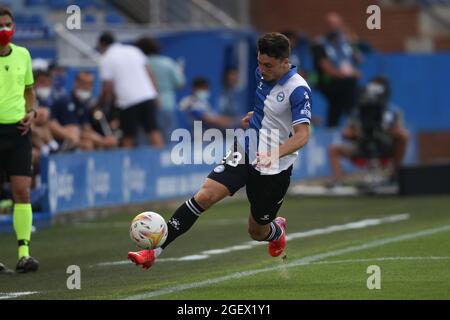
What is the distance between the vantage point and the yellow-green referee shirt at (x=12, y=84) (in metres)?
12.0

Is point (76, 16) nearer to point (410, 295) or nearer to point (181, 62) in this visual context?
point (410, 295)

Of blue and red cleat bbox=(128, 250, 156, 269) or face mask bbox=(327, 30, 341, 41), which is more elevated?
face mask bbox=(327, 30, 341, 41)

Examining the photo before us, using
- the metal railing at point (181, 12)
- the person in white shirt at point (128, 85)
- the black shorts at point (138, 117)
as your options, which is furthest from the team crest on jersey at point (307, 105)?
the metal railing at point (181, 12)

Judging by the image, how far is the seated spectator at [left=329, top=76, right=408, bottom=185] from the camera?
2103cm

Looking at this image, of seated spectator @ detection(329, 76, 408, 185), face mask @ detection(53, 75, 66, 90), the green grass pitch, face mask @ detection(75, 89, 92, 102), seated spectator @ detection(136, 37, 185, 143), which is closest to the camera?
the green grass pitch

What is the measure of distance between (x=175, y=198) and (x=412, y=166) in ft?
12.4

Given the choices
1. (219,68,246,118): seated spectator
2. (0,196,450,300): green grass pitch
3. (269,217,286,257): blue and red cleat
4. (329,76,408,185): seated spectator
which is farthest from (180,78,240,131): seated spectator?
(269,217,286,257): blue and red cleat

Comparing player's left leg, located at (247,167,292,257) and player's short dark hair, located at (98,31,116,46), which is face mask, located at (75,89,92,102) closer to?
player's short dark hair, located at (98,31,116,46)

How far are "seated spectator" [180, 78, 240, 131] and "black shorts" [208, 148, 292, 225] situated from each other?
11648mm

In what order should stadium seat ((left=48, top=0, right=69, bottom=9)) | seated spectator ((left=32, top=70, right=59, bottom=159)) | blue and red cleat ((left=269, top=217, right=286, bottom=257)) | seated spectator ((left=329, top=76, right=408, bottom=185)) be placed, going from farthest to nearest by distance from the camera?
1. stadium seat ((left=48, top=0, right=69, bottom=9))
2. seated spectator ((left=329, top=76, right=408, bottom=185))
3. seated spectator ((left=32, top=70, right=59, bottom=159))
4. blue and red cleat ((left=269, top=217, right=286, bottom=257))

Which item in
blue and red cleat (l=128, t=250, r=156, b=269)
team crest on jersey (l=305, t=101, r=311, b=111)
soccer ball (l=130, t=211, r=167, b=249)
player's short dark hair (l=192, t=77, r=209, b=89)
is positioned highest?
team crest on jersey (l=305, t=101, r=311, b=111)

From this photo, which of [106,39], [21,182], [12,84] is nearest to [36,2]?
[106,39]

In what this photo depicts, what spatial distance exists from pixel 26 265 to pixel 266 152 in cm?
271

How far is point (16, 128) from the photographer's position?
473 inches
